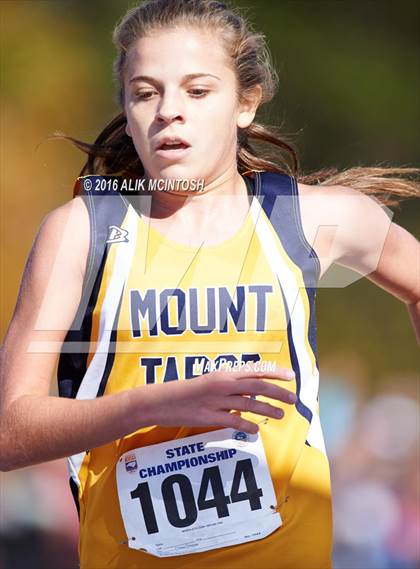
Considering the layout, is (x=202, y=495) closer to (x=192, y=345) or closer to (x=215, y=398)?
(x=192, y=345)

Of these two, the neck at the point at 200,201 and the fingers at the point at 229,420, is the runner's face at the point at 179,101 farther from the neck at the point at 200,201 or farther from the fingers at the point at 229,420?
the fingers at the point at 229,420

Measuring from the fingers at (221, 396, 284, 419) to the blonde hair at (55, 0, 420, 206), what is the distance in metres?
0.87

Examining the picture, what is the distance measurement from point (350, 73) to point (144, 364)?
2.90 metres

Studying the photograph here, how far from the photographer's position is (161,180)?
2.37m

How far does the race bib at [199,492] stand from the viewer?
7.41ft

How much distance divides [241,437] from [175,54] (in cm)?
90

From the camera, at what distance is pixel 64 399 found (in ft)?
7.03

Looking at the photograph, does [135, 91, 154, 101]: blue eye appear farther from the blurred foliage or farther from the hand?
the blurred foliage

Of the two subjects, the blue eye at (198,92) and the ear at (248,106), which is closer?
the blue eye at (198,92)

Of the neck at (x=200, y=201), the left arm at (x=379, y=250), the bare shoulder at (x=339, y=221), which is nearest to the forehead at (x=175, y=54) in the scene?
the neck at (x=200, y=201)

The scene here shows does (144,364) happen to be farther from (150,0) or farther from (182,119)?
(150,0)

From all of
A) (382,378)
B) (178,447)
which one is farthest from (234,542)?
(382,378)

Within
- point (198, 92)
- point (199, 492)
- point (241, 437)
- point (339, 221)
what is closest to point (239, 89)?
point (198, 92)

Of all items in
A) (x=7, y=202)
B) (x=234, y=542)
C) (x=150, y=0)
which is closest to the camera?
(x=234, y=542)
